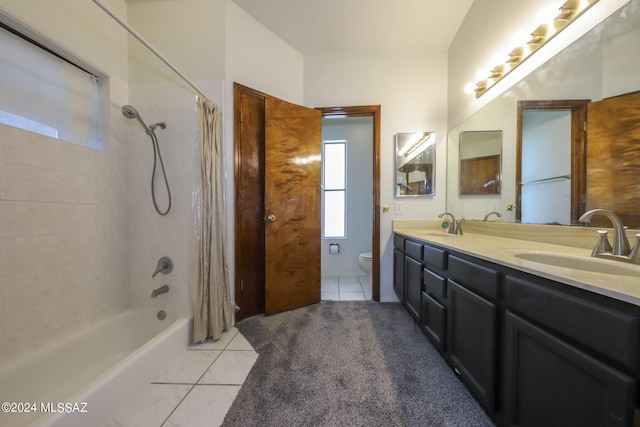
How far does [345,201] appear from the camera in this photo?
3.32 m

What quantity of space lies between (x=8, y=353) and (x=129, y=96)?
1.79 m

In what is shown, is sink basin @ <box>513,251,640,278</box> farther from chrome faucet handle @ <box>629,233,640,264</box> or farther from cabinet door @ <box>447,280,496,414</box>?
cabinet door @ <box>447,280,496,414</box>

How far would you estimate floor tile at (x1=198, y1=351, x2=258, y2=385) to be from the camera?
1.19 metres

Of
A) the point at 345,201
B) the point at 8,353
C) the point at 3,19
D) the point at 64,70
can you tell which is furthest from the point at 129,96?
the point at 345,201

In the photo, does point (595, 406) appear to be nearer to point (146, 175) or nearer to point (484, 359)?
point (484, 359)

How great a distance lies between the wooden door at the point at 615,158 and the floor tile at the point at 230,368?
79.6 inches

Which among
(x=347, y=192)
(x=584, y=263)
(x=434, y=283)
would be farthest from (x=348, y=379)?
(x=347, y=192)

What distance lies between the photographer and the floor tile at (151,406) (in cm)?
94

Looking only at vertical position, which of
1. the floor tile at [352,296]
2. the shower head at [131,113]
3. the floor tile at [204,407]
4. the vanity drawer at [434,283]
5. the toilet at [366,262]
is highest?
the shower head at [131,113]

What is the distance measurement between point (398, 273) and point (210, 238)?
1736mm

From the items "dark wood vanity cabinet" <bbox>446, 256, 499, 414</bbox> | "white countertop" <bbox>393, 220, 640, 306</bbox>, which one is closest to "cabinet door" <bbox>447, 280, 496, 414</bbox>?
"dark wood vanity cabinet" <bbox>446, 256, 499, 414</bbox>

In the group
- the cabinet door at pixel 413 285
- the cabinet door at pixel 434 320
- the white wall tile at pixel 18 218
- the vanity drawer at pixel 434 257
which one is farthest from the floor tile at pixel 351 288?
the white wall tile at pixel 18 218

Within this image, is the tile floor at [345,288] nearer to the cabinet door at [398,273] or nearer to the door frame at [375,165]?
the door frame at [375,165]

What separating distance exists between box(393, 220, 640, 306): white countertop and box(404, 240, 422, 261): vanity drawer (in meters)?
0.06
